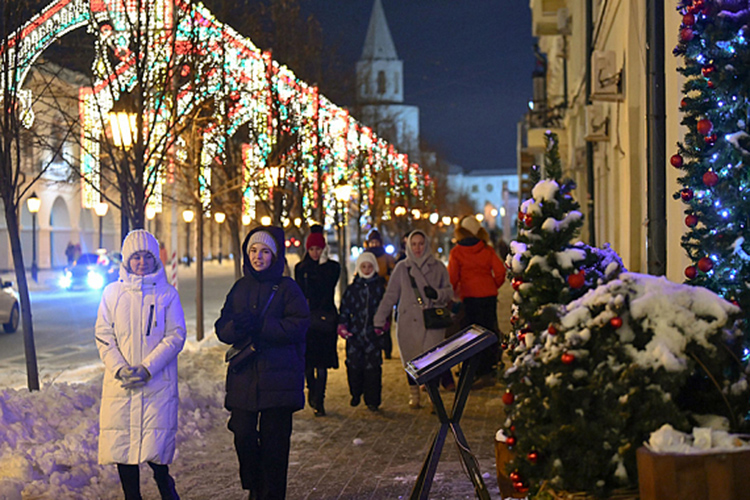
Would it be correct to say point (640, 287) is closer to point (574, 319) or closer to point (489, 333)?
point (574, 319)

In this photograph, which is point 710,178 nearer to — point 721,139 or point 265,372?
point 721,139

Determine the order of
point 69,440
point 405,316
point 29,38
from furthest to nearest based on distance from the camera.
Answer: point 29,38, point 405,316, point 69,440

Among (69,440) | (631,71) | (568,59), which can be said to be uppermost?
(568,59)

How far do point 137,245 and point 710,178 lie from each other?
356 centimetres

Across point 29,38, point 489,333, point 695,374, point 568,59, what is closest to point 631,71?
point 29,38

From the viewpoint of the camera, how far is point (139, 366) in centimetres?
602

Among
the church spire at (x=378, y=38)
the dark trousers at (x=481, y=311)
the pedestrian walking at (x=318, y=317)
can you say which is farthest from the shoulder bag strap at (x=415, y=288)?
the church spire at (x=378, y=38)

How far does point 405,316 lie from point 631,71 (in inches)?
211

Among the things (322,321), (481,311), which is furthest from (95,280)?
(322,321)

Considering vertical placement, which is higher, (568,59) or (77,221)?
(568,59)

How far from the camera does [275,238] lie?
262 inches

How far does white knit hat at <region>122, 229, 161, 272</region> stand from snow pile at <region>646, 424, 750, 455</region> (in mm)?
3650

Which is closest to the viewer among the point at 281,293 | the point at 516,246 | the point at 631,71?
the point at 516,246

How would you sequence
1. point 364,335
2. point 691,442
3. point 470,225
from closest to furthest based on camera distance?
point 691,442, point 364,335, point 470,225
